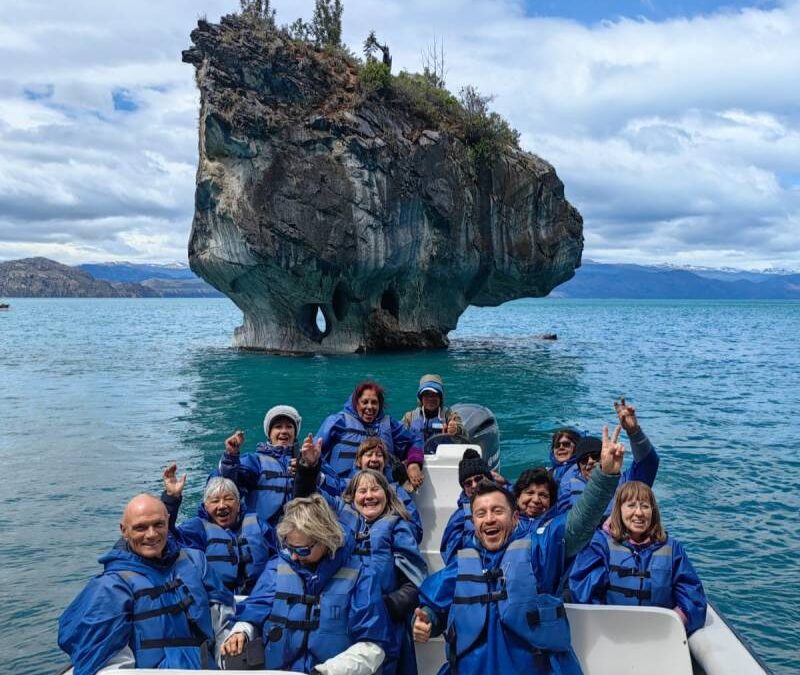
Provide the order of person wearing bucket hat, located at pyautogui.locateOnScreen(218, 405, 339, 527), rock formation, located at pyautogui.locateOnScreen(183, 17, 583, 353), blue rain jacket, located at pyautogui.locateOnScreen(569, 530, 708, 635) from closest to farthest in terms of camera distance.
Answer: blue rain jacket, located at pyautogui.locateOnScreen(569, 530, 708, 635)
person wearing bucket hat, located at pyautogui.locateOnScreen(218, 405, 339, 527)
rock formation, located at pyautogui.locateOnScreen(183, 17, 583, 353)

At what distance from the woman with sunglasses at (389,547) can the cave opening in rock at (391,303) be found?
2999 cm

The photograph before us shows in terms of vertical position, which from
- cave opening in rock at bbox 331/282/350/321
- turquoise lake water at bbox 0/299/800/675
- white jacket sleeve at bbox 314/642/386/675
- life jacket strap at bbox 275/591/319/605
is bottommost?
turquoise lake water at bbox 0/299/800/675

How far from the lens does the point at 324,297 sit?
32.4m

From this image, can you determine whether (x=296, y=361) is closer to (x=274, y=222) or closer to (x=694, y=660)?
(x=274, y=222)

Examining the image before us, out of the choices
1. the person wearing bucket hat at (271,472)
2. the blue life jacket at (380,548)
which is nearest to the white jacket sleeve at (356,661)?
the blue life jacket at (380,548)

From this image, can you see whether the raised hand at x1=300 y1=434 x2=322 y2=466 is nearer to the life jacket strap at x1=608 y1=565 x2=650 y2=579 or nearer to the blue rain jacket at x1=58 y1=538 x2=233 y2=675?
the blue rain jacket at x1=58 y1=538 x2=233 y2=675

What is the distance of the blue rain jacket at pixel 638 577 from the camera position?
4.89 metres

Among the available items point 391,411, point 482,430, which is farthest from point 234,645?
point 391,411

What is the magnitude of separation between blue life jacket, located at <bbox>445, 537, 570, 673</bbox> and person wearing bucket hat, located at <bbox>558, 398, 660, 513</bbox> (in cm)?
104

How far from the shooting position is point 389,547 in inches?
186

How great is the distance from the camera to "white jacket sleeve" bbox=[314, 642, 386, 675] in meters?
3.75

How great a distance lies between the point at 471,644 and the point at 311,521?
3.51ft

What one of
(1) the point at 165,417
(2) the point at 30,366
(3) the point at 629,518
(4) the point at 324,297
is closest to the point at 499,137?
(4) the point at 324,297

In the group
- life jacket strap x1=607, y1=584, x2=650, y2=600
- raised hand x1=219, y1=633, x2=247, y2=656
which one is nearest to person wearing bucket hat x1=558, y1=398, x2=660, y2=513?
life jacket strap x1=607, y1=584, x2=650, y2=600
